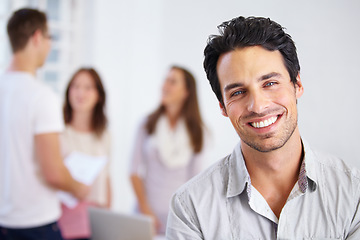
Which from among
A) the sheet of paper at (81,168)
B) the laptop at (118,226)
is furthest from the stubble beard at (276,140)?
the sheet of paper at (81,168)

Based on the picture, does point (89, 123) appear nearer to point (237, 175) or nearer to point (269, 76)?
point (237, 175)

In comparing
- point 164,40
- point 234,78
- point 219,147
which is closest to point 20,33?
point 219,147

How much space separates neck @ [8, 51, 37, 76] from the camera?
1.57 m

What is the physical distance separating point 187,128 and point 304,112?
1291mm

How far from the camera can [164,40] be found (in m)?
3.29

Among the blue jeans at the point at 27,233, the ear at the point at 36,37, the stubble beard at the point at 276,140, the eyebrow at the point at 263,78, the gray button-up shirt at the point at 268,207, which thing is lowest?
the blue jeans at the point at 27,233

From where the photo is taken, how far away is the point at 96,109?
90.4 inches

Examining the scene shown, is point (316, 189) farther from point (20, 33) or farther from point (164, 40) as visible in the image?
point (164, 40)

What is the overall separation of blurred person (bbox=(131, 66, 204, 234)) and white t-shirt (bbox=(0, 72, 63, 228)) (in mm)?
799

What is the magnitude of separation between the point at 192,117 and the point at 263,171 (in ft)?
4.51

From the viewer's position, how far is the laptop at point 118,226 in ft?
4.95

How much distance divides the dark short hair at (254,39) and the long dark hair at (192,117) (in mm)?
1376

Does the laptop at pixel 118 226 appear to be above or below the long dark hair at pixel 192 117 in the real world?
below

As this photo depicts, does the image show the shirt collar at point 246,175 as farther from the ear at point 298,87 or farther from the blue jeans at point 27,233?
the blue jeans at point 27,233
